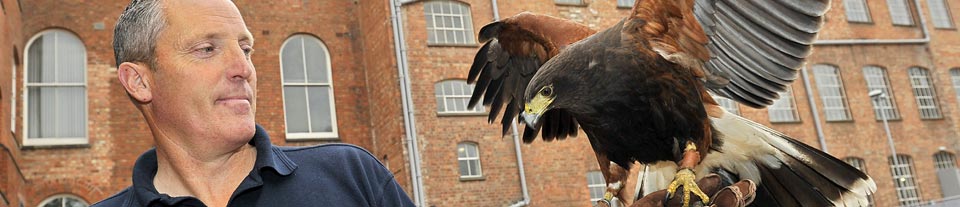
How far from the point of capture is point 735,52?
3.63 meters

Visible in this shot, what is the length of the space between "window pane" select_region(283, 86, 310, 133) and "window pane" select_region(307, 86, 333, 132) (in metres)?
0.12

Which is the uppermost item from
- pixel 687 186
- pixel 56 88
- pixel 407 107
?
pixel 56 88

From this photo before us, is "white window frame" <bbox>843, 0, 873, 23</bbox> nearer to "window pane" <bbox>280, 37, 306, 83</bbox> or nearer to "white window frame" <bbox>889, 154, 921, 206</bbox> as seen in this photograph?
"white window frame" <bbox>889, 154, 921, 206</bbox>

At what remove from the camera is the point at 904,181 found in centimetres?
1867

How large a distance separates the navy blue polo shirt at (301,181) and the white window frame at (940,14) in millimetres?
21375

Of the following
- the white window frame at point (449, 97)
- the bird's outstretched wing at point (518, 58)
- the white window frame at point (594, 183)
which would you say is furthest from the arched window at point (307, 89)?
the bird's outstretched wing at point (518, 58)

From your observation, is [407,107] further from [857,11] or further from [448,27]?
[857,11]

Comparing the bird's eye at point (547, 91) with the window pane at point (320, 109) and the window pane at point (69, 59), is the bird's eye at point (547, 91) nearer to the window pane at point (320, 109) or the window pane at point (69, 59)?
the window pane at point (320, 109)

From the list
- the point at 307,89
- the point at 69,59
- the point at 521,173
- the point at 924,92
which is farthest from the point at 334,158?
the point at 924,92

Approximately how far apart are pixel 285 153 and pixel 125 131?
12.9 metres

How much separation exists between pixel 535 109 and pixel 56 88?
12521 mm

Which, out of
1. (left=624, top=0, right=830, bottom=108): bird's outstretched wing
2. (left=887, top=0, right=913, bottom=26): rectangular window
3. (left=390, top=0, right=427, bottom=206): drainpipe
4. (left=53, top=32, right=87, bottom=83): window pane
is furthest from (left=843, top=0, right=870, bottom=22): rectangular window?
(left=624, top=0, right=830, bottom=108): bird's outstretched wing

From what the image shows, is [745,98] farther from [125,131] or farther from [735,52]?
[125,131]

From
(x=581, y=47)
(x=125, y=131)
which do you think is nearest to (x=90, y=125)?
(x=125, y=131)
